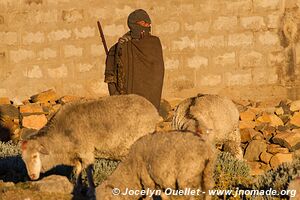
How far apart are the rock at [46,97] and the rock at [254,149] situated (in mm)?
3604

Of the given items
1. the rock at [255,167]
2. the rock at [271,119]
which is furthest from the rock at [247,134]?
the rock at [255,167]

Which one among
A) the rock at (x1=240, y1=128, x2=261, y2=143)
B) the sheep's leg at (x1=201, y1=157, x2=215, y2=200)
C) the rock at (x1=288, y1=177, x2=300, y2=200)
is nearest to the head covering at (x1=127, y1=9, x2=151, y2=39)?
the sheep's leg at (x1=201, y1=157, x2=215, y2=200)

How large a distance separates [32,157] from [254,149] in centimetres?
538

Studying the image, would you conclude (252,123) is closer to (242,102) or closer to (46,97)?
(242,102)

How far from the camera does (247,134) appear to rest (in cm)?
1411

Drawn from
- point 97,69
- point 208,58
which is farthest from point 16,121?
point 208,58

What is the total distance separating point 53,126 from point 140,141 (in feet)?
5.62

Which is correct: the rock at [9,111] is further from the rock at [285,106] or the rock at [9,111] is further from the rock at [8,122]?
the rock at [285,106]

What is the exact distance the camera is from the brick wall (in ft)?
48.9

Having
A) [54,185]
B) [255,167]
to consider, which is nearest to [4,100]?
[255,167]

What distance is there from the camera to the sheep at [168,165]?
7.80 metres

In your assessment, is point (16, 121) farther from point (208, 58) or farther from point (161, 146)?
point (161, 146)

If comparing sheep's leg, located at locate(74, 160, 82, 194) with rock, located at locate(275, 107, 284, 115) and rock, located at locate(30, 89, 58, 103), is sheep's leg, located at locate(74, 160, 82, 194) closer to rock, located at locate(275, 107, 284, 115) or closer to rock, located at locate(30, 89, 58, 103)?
rock, located at locate(30, 89, 58, 103)

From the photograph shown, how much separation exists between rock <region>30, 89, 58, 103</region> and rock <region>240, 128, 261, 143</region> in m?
3.38
